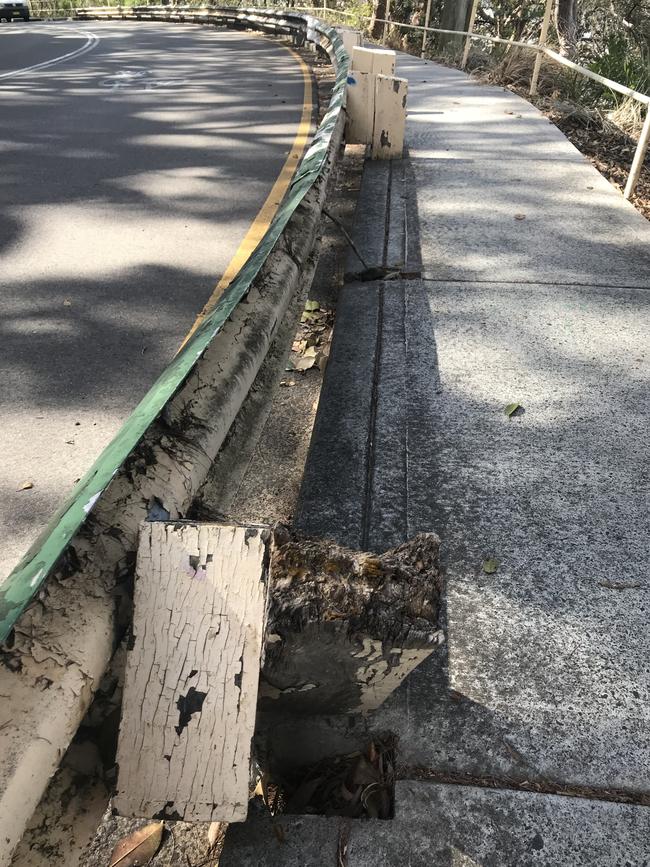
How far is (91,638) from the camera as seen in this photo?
1239mm

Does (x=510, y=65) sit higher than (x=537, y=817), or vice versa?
(x=510, y=65)

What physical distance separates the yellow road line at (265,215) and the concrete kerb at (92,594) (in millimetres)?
2312

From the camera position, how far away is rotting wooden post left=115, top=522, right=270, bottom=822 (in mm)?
1281

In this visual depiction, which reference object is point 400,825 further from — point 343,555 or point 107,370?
point 107,370

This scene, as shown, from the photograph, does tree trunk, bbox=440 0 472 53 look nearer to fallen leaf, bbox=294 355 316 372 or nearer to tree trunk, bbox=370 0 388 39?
tree trunk, bbox=370 0 388 39

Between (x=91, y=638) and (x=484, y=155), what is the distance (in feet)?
24.4

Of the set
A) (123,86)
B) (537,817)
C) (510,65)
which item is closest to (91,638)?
(537,817)

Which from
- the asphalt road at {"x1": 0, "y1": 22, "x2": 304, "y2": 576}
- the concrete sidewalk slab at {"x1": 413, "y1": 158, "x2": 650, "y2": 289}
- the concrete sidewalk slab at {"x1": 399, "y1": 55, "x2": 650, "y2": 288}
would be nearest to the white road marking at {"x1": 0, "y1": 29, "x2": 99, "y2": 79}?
the asphalt road at {"x1": 0, "y1": 22, "x2": 304, "y2": 576}

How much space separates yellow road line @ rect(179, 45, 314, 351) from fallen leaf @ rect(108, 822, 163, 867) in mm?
2783

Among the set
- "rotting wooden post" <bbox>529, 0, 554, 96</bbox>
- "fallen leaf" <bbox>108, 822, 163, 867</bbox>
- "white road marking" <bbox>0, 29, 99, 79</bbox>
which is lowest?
"fallen leaf" <bbox>108, 822, 163, 867</bbox>

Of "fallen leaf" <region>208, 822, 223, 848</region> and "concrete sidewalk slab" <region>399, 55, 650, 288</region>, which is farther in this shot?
"concrete sidewalk slab" <region>399, 55, 650, 288</region>

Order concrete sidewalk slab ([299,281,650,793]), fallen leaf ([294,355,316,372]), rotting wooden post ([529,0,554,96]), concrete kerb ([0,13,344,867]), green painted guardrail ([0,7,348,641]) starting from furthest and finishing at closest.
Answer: rotting wooden post ([529,0,554,96]) < fallen leaf ([294,355,316,372]) < concrete sidewalk slab ([299,281,650,793]) < green painted guardrail ([0,7,348,641]) < concrete kerb ([0,13,344,867])

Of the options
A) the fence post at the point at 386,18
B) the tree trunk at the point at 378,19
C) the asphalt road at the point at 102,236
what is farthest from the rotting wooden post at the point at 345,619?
the tree trunk at the point at 378,19

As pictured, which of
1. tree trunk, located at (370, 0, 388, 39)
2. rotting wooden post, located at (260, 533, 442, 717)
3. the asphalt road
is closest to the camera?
rotting wooden post, located at (260, 533, 442, 717)
